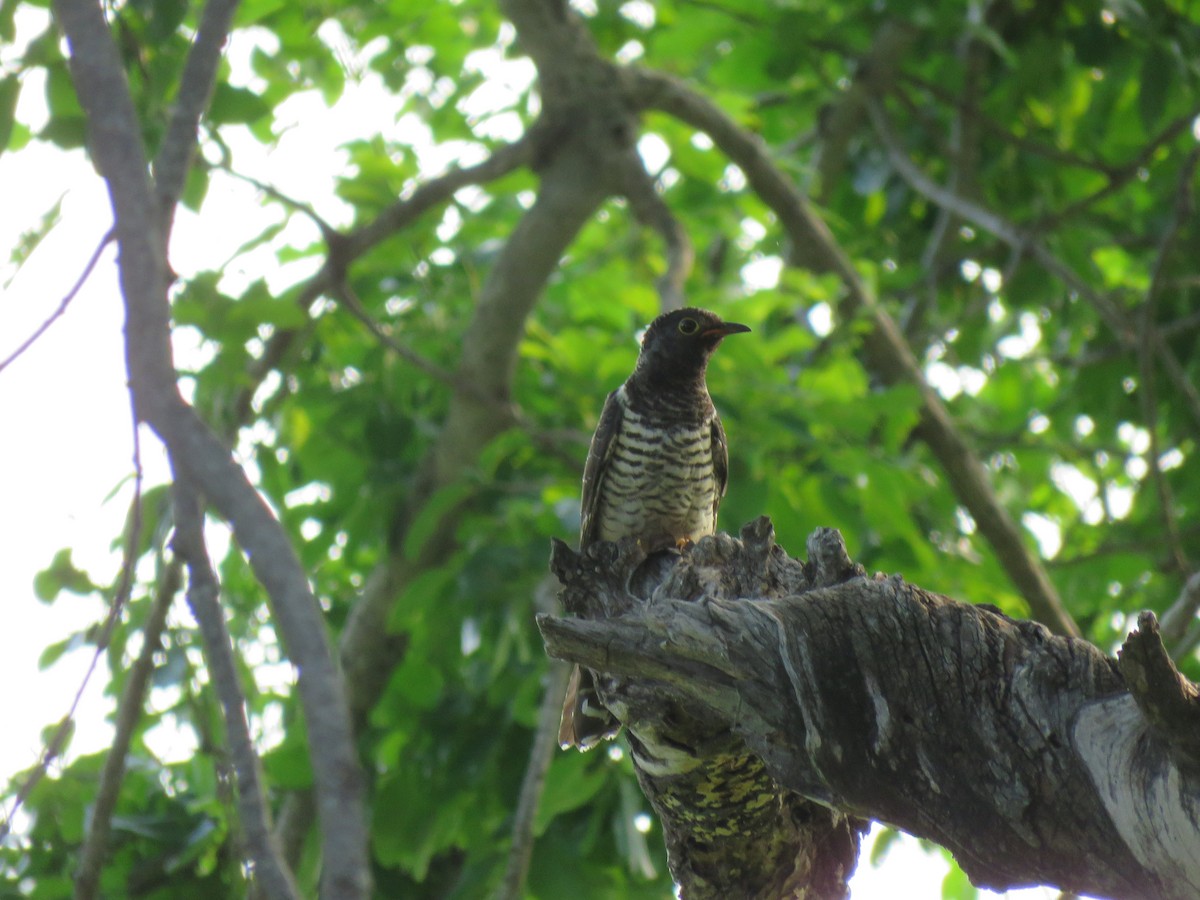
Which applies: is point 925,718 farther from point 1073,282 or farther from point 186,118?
point 1073,282

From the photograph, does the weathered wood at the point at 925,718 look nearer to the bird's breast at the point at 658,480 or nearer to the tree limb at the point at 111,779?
the tree limb at the point at 111,779

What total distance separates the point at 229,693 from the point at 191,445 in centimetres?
36

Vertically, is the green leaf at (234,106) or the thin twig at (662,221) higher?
the thin twig at (662,221)

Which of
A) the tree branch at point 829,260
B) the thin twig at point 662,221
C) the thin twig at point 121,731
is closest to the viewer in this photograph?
the thin twig at point 121,731

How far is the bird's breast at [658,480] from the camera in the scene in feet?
15.2

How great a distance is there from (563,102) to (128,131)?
3.95 m

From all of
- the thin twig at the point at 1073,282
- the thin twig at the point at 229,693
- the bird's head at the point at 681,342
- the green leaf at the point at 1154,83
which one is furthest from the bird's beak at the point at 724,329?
the thin twig at the point at 229,693

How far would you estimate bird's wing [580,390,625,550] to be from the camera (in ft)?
15.2

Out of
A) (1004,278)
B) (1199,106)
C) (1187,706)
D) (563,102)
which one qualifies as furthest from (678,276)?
(1187,706)

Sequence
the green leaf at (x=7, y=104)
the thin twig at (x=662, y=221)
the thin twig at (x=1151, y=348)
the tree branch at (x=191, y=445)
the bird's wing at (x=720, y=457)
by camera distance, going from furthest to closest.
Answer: the thin twig at (x=662, y=221), the thin twig at (x=1151, y=348), the bird's wing at (x=720, y=457), the green leaf at (x=7, y=104), the tree branch at (x=191, y=445)

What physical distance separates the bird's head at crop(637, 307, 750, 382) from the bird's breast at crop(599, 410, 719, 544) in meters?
0.21

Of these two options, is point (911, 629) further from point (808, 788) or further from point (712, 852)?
point (712, 852)

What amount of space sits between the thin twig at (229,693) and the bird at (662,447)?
2.70 metres

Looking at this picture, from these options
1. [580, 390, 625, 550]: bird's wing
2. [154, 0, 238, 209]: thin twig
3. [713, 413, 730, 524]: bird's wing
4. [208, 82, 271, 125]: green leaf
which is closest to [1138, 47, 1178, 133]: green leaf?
[713, 413, 730, 524]: bird's wing
